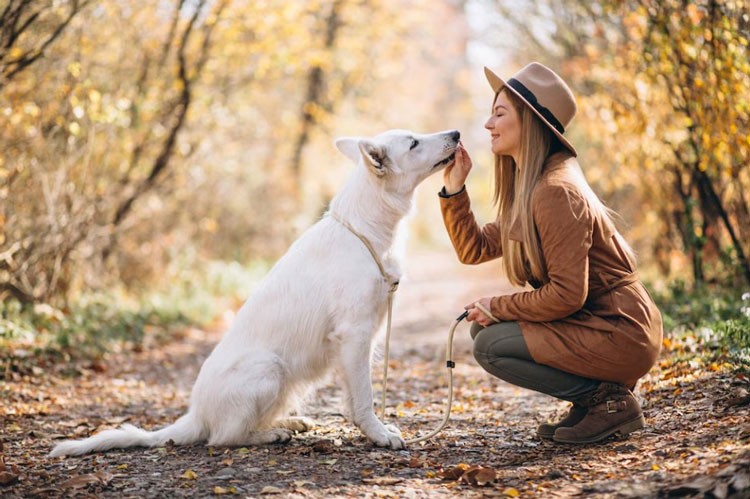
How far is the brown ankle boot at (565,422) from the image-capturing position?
384 cm

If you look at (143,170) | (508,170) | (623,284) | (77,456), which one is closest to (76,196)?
(143,170)

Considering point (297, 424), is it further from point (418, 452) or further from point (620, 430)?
point (620, 430)

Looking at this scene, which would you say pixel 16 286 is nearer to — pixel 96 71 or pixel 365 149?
pixel 96 71

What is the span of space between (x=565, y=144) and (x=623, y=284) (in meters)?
0.82

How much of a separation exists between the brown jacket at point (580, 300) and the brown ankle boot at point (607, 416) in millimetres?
77

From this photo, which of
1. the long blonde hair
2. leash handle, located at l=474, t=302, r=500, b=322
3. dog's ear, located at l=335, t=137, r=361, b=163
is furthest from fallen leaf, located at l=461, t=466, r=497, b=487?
dog's ear, located at l=335, t=137, r=361, b=163

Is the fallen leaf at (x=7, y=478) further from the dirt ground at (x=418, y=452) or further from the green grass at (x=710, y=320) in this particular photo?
the green grass at (x=710, y=320)

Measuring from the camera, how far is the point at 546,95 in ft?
12.3

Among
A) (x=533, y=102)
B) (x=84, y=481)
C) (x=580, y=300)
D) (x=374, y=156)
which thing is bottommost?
(x=84, y=481)

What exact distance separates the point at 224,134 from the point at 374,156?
8335mm

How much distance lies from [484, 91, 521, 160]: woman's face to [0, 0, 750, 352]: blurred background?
2157 mm

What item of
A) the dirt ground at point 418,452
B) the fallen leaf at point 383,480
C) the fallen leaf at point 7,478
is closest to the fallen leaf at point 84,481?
the dirt ground at point 418,452

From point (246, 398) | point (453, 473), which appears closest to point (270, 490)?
point (246, 398)

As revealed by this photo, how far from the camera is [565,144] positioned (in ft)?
12.5
